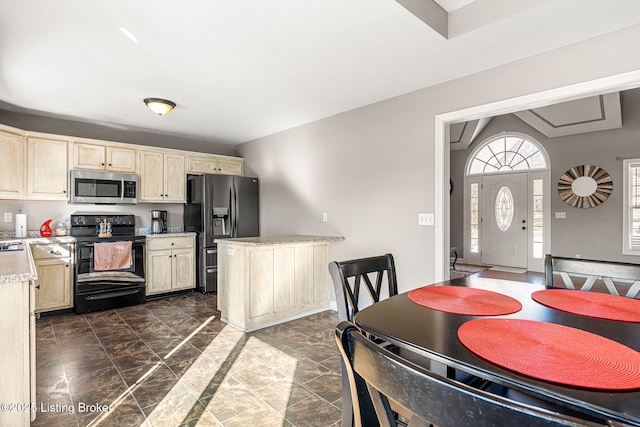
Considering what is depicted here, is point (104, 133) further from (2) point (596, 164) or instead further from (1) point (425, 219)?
→ (2) point (596, 164)

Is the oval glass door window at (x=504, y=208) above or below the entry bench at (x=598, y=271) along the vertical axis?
above

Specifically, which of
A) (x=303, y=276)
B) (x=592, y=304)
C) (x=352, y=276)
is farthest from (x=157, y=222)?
(x=592, y=304)

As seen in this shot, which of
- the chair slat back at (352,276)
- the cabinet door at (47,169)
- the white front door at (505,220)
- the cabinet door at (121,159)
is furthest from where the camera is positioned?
the white front door at (505,220)

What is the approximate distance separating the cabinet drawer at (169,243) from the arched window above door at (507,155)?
596cm

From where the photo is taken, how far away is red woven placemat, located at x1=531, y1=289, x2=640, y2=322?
4.05ft

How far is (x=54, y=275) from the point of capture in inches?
148

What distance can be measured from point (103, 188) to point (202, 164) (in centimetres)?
140

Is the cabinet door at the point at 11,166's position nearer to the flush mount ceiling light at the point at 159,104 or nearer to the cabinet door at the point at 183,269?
the flush mount ceiling light at the point at 159,104

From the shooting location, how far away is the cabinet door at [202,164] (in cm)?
506

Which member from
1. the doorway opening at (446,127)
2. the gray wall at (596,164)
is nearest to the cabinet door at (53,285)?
the doorway opening at (446,127)

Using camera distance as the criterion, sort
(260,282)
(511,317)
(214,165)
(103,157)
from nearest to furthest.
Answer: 1. (511,317)
2. (260,282)
3. (103,157)
4. (214,165)

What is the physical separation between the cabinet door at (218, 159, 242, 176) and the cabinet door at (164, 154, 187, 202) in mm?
623

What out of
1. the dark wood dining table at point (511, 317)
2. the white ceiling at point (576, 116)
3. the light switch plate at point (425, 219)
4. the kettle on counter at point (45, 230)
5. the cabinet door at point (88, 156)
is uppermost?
the white ceiling at point (576, 116)

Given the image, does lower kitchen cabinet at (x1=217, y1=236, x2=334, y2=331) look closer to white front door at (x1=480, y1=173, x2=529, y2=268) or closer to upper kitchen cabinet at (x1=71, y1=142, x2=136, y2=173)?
upper kitchen cabinet at (x1=71, y1=142, x2=136, y2=173)
